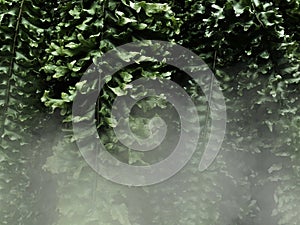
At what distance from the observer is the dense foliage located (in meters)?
0.68

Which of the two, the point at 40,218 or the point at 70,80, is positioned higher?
the point at 70,80

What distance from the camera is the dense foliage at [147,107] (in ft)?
2.25

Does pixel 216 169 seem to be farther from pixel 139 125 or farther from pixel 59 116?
pixel 59 116

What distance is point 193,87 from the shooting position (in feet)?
2.36

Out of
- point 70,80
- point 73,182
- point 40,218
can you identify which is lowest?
point 40,218

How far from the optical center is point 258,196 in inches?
29.6

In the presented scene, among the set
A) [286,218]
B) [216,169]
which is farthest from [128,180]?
[286,218]

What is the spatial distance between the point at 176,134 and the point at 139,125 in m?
0.07

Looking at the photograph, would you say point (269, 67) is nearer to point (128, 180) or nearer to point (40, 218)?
point (128, 180)

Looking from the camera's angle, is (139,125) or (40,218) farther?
(40,218)

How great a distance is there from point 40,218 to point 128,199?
0.54ft

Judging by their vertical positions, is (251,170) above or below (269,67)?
below

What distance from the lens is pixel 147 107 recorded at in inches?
27.2

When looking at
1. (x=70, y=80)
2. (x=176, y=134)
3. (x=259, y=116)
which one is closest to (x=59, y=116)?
(x=70, y=80)
